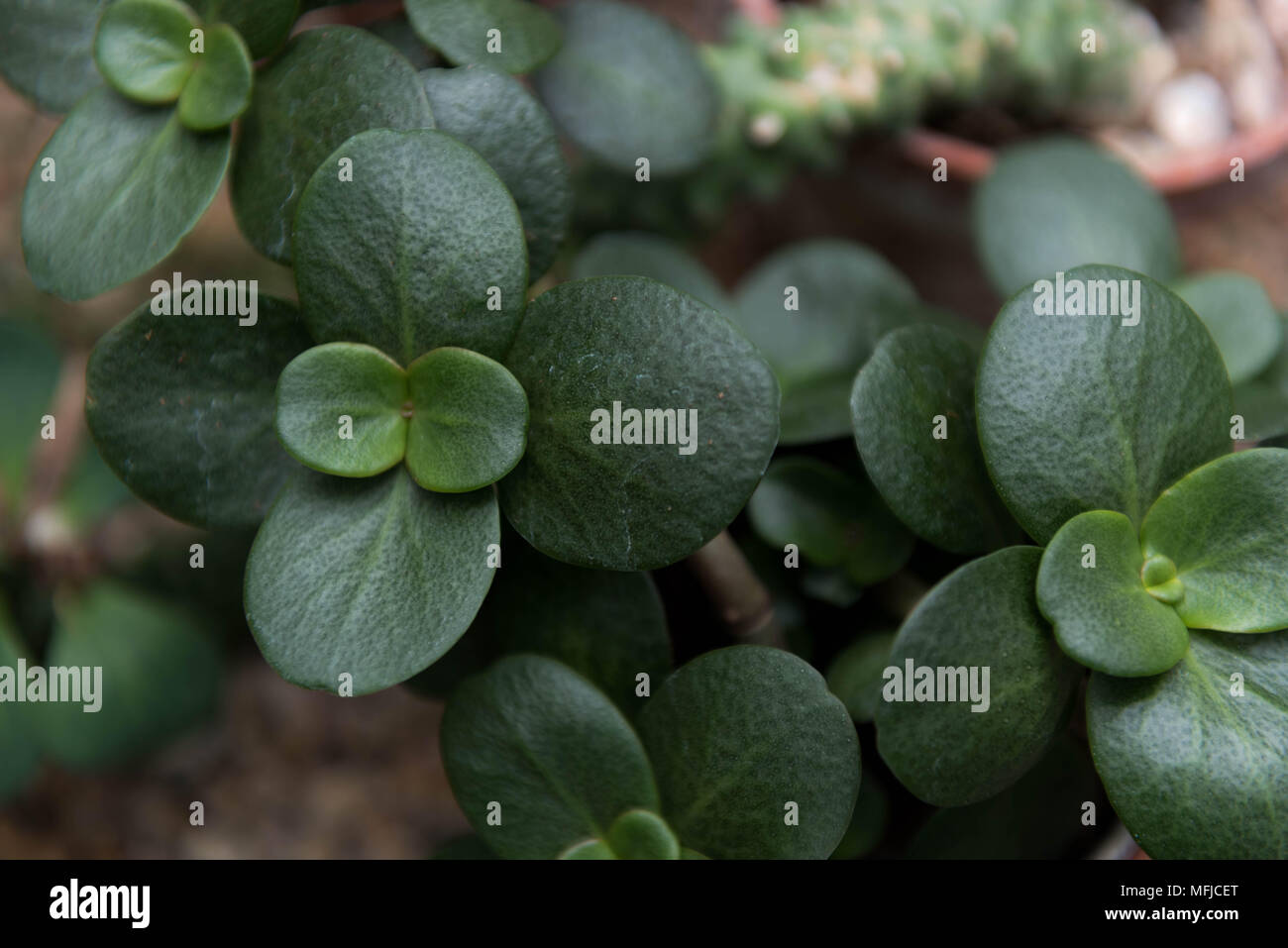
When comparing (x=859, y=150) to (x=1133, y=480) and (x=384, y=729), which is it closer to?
(x=1133, y=480)

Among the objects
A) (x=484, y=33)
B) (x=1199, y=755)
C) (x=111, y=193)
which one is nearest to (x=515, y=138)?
(x=484, y=33)

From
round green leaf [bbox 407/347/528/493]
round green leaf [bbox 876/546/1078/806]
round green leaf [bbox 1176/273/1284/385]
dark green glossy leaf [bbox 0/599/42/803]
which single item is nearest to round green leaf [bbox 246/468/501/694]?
round green leaf [bbox 407/347/528/493]

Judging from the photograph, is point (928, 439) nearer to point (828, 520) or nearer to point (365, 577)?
point (828, 520)

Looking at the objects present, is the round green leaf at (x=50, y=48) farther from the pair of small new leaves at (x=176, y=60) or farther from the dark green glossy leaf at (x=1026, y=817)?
the dark green glossy leaf at (x=1026, y=817)

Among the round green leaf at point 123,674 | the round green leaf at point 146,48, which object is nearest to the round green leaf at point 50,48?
the round green leaf at point 146,48

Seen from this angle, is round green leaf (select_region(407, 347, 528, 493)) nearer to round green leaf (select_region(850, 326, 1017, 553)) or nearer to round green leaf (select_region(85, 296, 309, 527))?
round green leaf (select_region(85, 296, 309, 527))

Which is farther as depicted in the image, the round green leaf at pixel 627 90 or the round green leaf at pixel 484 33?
the round green leaf at pixel 627 90
